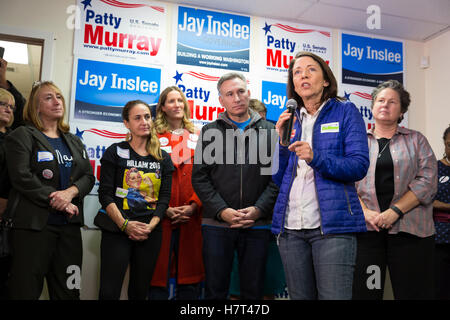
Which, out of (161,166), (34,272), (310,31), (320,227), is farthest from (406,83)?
(34,272)

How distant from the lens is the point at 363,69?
14.7 ft

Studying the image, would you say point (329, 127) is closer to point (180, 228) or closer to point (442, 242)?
point (180, 228)

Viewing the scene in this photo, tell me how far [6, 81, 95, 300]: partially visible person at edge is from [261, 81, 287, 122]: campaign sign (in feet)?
6.54

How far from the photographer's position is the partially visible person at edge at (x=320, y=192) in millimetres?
1669

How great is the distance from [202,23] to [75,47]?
1.26 meters

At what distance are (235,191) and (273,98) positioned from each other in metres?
1.85

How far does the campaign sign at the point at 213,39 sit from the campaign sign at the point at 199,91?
96 millimetres

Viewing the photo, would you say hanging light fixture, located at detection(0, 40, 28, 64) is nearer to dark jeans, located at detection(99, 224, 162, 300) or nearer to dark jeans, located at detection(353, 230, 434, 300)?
dark jeans, located at detection(99, 224, 162, 300)

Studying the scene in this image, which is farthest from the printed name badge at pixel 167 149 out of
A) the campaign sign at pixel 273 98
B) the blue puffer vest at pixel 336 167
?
the blue puffer vest at pixel 336 167

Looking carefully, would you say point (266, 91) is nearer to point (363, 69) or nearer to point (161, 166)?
point (363, 69)

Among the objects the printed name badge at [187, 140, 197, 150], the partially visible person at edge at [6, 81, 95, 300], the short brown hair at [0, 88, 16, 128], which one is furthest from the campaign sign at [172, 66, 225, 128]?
the short brown hair at [0, 88, 16, 128]

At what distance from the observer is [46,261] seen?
8.18 ft

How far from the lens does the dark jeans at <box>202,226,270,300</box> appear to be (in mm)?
2416

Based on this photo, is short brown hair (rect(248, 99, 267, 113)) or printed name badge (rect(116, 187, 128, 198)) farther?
short brown hair (rect(248, 99, 267, 113))
